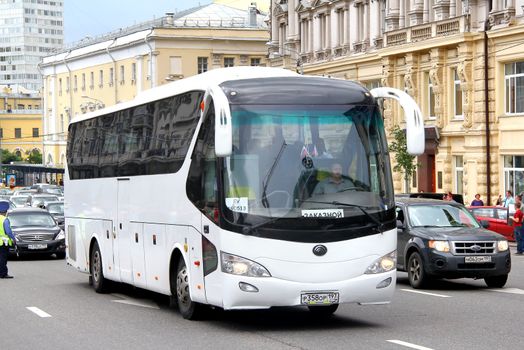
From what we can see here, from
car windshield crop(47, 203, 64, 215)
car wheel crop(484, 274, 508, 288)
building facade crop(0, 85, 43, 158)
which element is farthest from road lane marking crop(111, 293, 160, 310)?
building facade crop(0, 85, 43, 158)

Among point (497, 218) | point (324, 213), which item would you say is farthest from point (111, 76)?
point (324, 213)

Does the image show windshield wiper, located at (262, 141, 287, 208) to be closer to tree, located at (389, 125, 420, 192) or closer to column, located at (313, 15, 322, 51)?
tree, located at (389, 125, 420, 192)

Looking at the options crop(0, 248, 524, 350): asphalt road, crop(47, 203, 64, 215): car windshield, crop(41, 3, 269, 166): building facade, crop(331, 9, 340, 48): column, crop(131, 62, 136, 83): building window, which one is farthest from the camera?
crop(131, 62, 136, 83): building window

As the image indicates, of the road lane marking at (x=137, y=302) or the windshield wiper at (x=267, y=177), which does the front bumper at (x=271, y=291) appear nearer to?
the windshield wiper at (x=267, y=177)

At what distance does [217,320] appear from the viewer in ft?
55.0

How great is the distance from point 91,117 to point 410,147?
30.2 feet

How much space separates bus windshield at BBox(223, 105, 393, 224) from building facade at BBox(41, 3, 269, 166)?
78.2m

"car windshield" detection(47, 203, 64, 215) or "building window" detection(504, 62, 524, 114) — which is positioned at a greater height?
"building window" detection(504, 62, 524, 114)

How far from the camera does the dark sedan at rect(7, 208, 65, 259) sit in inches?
1382

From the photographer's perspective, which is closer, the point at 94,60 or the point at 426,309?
the point at 426,309

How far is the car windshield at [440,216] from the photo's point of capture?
23.0 metres

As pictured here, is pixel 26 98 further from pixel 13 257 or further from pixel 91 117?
pixel 91 117

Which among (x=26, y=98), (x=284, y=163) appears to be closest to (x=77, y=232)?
(x=284, y=163)

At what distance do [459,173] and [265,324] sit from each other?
119 feet
